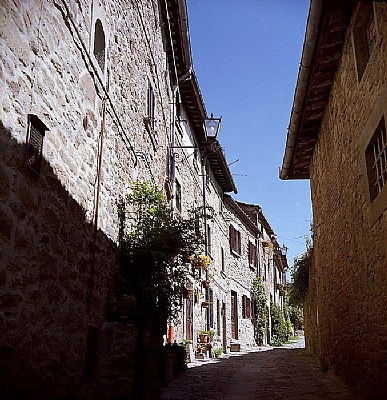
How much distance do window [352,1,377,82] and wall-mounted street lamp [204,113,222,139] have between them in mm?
8767

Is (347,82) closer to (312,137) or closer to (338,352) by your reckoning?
(312,137)

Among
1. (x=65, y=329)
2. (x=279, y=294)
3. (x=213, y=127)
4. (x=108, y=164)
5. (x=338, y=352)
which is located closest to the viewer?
(x=65, y=329)

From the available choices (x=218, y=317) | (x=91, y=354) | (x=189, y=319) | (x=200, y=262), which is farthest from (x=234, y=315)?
(x=91, y=354)

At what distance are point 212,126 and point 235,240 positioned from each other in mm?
7732

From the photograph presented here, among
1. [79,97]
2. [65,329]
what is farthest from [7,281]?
[79,97]

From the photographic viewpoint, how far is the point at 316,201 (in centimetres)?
1119

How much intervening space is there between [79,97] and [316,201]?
676 centimetres

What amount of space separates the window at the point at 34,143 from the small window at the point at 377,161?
3.29 metres

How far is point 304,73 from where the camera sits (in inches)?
320

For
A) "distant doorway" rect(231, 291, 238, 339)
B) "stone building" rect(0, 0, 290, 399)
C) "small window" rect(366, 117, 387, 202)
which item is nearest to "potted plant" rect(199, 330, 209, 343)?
"stone building" rect(0, 0, 290, 399)

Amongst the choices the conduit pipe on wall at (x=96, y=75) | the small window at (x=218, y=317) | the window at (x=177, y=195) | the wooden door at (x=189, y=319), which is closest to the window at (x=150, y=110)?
the conduit pipe on wall at (x=96, y=75)

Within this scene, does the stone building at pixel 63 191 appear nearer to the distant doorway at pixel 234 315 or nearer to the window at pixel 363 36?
the window at pixel 363 36

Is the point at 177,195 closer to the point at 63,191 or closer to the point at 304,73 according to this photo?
the point at 304,73

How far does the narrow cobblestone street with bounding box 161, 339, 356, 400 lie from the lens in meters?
7.15
